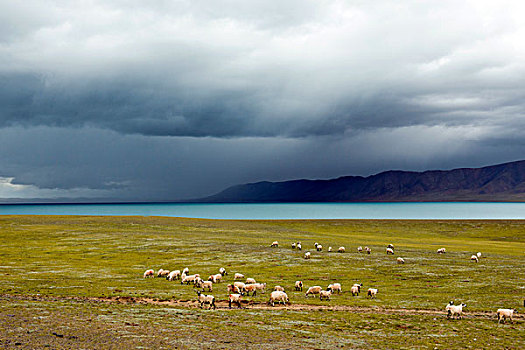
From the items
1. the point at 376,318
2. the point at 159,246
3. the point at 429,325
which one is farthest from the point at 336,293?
the point at 159,246

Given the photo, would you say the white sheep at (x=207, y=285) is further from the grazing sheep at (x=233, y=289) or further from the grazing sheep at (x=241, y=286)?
the grazing sheep at (x=241, y=286)

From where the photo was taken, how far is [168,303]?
29.5 metres

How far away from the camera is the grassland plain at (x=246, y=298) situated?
2022 cm

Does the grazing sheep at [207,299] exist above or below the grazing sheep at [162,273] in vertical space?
above

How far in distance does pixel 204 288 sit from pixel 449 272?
27569mm

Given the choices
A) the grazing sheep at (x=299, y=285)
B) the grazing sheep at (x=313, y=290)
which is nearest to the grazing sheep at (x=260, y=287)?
the grazing sheep at (x=299, y=285)

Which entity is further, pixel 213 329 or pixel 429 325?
pixel 429 325

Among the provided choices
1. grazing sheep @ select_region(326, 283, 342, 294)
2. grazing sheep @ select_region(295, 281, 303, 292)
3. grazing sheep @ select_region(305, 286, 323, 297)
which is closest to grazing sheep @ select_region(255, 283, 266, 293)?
grazing sheep @ select_region(295, 281, 303, 292)

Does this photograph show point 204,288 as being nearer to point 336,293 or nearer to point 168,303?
point 168,303

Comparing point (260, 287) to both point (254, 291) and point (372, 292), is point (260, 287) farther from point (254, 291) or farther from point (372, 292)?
point (372, 292)

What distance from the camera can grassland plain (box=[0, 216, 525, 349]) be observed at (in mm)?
20219

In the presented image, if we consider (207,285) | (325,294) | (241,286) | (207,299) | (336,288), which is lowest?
(336,288)

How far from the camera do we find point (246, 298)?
3155 cm

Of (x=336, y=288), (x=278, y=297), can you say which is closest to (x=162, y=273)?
(x=278, y=297)
